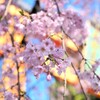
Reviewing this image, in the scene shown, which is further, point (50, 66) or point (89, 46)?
point (89, 46)

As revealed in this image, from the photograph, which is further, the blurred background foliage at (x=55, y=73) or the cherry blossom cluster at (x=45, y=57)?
the blurred background foliage at (x=55, y=73)

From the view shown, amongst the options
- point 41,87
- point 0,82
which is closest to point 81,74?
point 0,82

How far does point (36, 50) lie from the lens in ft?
8.77

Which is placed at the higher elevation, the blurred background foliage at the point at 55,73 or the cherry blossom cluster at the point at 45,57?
the cherry blossom cluster at the point at 45,57

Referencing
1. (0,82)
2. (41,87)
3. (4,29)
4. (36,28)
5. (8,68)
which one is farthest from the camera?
(41,87)

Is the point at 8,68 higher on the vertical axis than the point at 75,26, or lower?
lower

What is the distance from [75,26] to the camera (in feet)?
13.2

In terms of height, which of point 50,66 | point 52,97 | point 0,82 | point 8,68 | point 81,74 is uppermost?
point 50,66

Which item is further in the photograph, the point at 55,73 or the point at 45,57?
the point at 55,73

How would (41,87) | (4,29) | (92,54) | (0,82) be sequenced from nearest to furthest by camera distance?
1. (4,29)
2. (0,82)
3. (41,87)
4. (92,54)

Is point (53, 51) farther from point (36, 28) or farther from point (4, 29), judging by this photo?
point (4, 29)

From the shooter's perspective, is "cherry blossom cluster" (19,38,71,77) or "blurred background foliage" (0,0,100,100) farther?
"blurred background foliage" (0,0,100,100)

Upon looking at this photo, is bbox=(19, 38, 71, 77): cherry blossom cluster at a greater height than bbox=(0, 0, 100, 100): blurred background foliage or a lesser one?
greater

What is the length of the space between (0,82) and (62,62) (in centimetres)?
237
